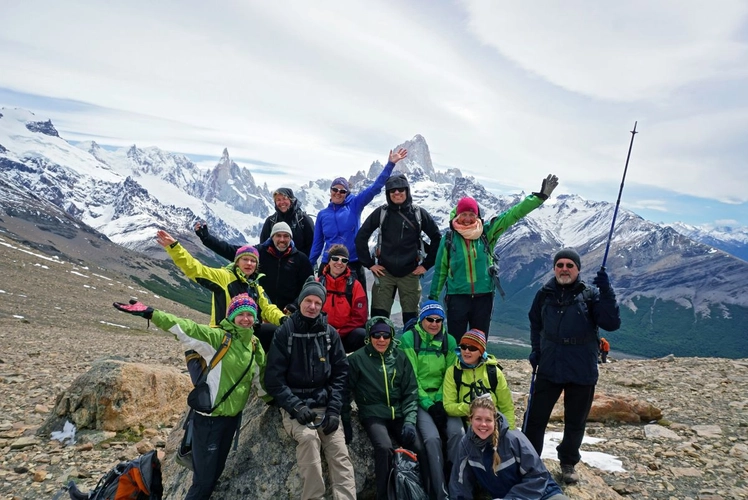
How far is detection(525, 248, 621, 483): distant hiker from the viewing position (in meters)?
8.48

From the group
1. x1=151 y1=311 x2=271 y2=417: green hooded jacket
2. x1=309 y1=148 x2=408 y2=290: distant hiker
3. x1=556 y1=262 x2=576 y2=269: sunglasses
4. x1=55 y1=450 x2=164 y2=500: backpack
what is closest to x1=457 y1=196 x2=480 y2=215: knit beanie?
x1=556 y1=262 x2=576 y2=269: sunglasses

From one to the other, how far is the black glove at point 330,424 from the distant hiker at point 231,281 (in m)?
2.24

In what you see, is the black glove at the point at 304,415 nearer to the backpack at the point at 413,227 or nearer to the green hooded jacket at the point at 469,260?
the green hooded jacket at the point at 469,260

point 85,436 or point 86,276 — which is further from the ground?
point 85,436

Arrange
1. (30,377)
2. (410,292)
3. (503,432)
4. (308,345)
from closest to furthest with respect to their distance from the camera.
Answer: (503,432), (308,345), (410,292), (30,377)

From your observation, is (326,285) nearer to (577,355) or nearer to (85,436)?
(577,355)

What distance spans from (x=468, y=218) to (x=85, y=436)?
1117cm

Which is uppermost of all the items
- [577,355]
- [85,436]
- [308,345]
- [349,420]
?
[577,355]

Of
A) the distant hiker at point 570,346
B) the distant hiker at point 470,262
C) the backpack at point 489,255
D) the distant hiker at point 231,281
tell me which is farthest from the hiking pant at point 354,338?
the distant hiker at point 570,346

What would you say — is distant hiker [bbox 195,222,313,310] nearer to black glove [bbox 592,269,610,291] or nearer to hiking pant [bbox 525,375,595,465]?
hiking pant [bbox 525,375,595,465]

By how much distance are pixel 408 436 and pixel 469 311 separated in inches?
128

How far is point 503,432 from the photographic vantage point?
7.37 m

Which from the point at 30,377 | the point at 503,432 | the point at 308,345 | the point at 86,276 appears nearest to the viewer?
the point at 503,432

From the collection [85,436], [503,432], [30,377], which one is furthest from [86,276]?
[503,432]
